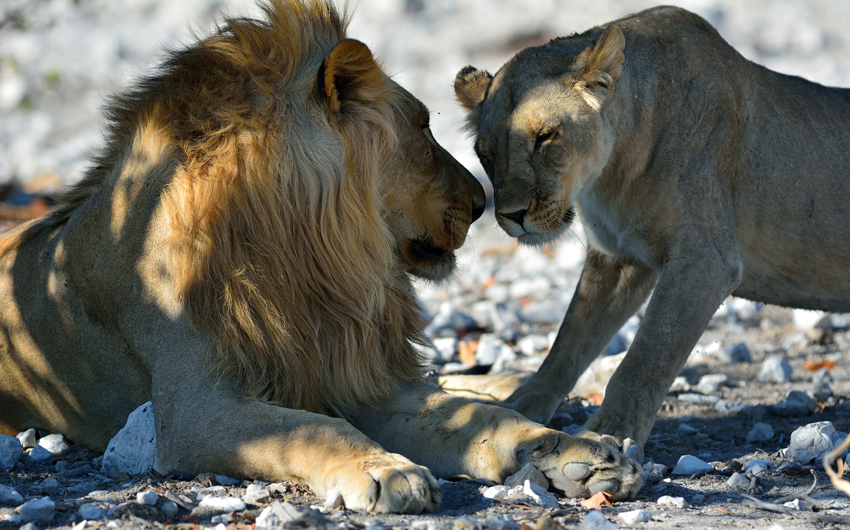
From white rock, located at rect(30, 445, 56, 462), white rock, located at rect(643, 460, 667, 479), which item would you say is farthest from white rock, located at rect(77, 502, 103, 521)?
white rock, located at rect(643, 460, 667, 479)

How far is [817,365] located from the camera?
4.57 meters

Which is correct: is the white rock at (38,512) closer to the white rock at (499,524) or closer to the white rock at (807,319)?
the white rock at (499,524)

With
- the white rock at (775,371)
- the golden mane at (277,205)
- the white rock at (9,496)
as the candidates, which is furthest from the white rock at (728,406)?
the white rock at (9,496)

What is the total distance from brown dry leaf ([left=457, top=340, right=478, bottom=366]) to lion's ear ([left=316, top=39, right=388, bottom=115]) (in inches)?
84.8

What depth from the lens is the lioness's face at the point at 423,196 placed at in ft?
9.78

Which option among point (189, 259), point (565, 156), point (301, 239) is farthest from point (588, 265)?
point (189, 259)

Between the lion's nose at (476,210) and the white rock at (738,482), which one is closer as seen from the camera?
the white rock at (738,482)

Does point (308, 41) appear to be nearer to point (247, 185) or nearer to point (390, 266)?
point (247, 185)

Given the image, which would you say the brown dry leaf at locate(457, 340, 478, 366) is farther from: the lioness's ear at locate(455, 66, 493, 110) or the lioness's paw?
the lioness's paw

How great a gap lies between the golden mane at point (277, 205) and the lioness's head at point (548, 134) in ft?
1.81

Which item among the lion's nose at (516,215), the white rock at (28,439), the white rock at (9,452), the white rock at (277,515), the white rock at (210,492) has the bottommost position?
the white rock at (28,439)

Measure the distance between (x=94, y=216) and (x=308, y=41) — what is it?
0.89 metres

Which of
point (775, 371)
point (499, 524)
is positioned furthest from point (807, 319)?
point (499, 524)

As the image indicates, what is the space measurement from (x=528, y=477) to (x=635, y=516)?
0.32 meters
